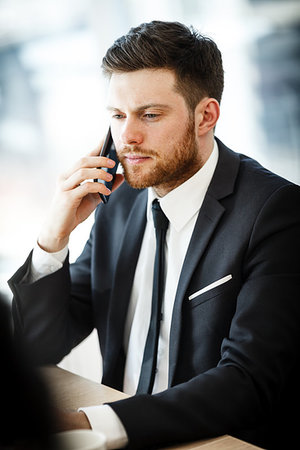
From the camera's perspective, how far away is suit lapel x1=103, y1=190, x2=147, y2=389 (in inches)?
67.6

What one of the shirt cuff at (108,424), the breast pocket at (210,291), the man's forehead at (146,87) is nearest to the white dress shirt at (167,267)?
the breast pocket at (210,291)

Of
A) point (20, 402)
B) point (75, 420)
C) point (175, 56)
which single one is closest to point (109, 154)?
point (175, 56)

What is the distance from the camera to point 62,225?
1724mm

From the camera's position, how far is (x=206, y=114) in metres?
1.73

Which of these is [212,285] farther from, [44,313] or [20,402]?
[20,402]

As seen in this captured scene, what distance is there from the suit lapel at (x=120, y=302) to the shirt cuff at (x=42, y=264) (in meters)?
0.18

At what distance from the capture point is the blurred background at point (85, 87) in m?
2.54

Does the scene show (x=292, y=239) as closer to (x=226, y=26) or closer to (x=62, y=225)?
(x=62, y=225)

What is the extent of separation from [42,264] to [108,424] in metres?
0.75

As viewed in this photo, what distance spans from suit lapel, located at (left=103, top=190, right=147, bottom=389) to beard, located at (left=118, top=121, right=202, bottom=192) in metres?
0.16

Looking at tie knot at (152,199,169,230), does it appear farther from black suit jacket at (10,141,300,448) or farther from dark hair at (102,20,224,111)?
dark hair at (102,20,224,111)

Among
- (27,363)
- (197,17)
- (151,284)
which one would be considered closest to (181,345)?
(151,284)

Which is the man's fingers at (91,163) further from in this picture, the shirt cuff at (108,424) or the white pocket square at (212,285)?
the shirt cuff at (108,424)

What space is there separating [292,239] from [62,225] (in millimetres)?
672
